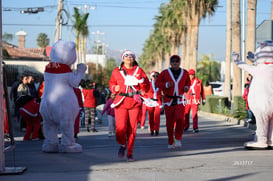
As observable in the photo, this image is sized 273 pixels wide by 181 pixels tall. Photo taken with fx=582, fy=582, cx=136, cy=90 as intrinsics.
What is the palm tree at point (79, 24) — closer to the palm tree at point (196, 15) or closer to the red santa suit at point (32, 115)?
the palm tree at point (196, 15)

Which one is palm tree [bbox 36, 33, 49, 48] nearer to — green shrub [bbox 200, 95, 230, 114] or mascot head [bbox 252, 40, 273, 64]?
green shrub [bbox 200, 95, 230, 114]

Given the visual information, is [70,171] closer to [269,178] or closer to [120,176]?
[120,176]

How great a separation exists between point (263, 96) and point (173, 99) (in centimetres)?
195

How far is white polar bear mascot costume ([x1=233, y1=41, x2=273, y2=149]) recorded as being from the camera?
36.9 ft

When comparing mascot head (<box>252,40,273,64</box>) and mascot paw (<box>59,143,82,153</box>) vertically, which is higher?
mascot head (<box>252,40,273,64</box>)

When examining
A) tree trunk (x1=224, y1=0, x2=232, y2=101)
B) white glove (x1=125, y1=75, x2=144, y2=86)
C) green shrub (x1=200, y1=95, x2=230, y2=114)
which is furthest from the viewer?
tree trunk (x1=224, y1=0, x2=232, y2=101)

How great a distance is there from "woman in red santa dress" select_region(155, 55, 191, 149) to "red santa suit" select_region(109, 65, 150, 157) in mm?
2207

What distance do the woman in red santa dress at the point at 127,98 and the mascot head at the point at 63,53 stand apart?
1.70 m

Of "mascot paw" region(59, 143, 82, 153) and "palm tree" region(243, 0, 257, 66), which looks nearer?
"mascot paw" region(59, 143, 82, 153)

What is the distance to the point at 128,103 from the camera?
980cm

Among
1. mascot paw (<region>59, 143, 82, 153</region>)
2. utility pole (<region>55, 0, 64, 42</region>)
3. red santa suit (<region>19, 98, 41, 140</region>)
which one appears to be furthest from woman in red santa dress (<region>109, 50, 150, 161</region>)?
utility pole (<region>55, 0, 64, 42</region>)

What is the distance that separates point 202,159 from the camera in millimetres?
9984

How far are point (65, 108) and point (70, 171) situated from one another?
111 inches

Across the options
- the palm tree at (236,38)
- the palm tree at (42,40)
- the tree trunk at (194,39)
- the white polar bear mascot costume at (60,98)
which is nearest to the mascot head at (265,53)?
the white polar bear mascot costume at (60,98)
